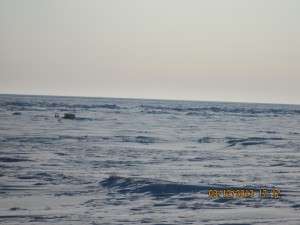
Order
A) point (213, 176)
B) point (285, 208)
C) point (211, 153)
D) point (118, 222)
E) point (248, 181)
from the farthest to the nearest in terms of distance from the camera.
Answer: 1. point (211, 153)
2. point (213, 176)
3. point (248, 181)
4. point (285, 208)
5. point (118, 222)

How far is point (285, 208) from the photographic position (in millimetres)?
10188

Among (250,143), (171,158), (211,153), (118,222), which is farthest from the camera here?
(250,143)

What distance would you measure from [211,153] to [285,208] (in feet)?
37.4

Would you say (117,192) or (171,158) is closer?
(117,192)

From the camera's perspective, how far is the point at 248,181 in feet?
44.4

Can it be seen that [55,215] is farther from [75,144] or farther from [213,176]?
[75,144]

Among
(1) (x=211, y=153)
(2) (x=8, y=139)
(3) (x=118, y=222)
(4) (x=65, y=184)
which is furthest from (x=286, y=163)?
(2) (x=8, y=139)

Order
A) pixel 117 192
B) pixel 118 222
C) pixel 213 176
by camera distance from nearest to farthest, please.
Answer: pixel 118 222 < pixel 117 192 < pixel 213 176

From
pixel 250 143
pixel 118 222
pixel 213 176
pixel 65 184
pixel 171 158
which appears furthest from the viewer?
pixel 250 143

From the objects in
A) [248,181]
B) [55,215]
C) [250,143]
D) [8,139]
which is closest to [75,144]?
[8,139]

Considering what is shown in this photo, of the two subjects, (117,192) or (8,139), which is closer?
(117,192)

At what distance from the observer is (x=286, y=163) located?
18.2m

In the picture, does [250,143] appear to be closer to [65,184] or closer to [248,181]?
[248,181]

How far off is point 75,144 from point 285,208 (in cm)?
1556
